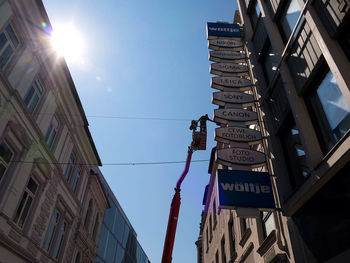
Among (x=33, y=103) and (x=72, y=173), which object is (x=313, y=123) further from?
(x=72, y=173)

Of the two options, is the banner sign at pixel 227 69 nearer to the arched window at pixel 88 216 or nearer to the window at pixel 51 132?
the window at pixel 51 132

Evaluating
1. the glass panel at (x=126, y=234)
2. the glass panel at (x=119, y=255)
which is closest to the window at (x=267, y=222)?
the glass panel at (x=119, y=255)

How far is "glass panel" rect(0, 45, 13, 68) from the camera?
415 inches

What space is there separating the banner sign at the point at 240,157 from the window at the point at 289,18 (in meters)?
4.85

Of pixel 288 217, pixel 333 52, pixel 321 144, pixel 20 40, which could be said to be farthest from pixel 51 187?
pixel 333 52

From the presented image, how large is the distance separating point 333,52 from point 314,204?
4.10m

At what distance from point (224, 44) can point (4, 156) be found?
39.0 feet

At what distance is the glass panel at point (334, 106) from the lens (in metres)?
6.54

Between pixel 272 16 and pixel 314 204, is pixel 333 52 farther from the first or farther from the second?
pixel 272 16

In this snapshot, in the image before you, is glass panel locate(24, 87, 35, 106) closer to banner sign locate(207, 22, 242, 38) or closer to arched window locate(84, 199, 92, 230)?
banner sign locate(207, 22, 242, 38)

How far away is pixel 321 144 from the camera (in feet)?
25.0

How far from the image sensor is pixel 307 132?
779 centimetres

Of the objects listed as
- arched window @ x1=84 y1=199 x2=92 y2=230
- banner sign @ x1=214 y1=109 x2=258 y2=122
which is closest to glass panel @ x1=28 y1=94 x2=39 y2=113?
banner sign @ x1=214 y1=109 x2=258 y2=122

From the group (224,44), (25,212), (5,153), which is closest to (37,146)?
(5,153)
